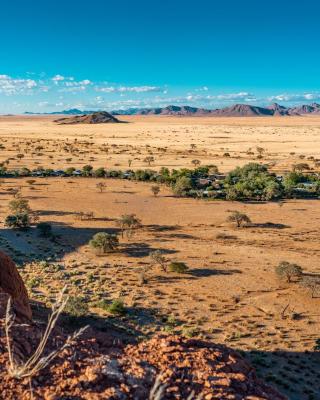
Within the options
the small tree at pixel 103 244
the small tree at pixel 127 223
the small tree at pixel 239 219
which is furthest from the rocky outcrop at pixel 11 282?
the small tree at pixel 239 219

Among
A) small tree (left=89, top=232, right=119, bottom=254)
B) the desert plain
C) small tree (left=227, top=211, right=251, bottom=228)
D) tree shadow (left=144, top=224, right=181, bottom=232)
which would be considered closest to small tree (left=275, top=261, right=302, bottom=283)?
the desert plain

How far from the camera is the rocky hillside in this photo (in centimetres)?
763

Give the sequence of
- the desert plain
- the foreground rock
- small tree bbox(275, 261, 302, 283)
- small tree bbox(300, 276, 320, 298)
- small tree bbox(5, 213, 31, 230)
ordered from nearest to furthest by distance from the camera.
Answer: the foreground rock
the desert plain
small tree bbox(300, 276, 320, 298)
small tree bbox(275, 261, 302, 283)
small tree bbox(5, 213, 31, 230)

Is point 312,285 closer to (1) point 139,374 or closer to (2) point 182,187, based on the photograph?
(1) point 139,374

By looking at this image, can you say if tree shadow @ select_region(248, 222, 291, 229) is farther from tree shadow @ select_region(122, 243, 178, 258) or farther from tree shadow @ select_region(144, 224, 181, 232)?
tree shadow @ select_region(122, 243, 178, 258)

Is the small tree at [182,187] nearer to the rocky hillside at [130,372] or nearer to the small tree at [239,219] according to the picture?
the small tree at [239,219]

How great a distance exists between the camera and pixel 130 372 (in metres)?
8.19

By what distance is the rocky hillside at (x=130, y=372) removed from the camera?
25.0 feet

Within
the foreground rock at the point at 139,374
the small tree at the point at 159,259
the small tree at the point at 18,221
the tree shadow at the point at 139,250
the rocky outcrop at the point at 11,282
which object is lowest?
the tree shadow at the point at 139,250

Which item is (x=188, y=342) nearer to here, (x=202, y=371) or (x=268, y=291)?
(x=202, y=371)

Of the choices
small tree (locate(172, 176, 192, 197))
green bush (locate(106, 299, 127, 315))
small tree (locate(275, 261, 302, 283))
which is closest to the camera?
green bush (locate(106, 299, 127, 315))

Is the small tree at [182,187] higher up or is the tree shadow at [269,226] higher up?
the small tree at [182,187]

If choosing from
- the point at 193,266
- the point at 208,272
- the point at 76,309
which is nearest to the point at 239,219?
the point at 193,266

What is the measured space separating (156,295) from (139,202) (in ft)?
89.0
